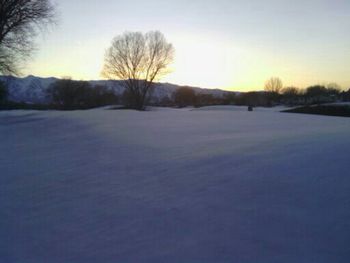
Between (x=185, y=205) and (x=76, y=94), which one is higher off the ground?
(x=76, y=94)

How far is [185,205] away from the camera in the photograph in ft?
13.8

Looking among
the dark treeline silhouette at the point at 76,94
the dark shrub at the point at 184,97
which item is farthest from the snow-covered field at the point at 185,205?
the dark shrub at the point at 184,97

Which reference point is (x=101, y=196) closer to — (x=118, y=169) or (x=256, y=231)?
(x=118, y=169)

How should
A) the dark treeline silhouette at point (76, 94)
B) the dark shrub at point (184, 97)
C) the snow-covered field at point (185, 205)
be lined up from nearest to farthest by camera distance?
the snow-covered field at point (185, 205)
the dark treeline silhouette at point (76, 94)
the dark shrub at point (184, 97)

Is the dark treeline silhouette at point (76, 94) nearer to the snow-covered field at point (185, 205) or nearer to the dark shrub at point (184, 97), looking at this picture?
the dark shrub at point (184, 97)

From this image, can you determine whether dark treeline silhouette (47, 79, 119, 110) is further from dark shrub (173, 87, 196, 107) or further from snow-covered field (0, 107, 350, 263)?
snow-covered field (0, 107, 350, 263)

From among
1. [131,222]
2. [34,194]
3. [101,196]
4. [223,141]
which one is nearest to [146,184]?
[101,196]

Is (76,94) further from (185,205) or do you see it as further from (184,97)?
(185,205)

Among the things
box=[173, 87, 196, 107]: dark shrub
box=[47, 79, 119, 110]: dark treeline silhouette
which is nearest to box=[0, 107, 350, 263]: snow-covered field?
box=[47, 79, 119, 110]: dark treeline silhouette

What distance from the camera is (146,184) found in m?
5.04

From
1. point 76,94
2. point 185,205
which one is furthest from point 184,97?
point 185,205

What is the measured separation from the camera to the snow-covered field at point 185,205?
3.32m

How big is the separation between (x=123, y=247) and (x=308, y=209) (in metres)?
2.11

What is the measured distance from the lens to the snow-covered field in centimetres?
332
